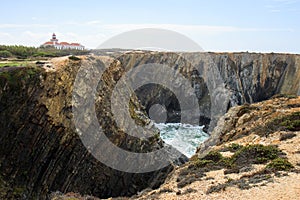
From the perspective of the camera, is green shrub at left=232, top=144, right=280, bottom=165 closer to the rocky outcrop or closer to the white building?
the rocky outcrop

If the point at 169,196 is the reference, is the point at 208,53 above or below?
above

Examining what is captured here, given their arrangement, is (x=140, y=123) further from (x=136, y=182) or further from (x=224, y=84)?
(x=224, y=84)

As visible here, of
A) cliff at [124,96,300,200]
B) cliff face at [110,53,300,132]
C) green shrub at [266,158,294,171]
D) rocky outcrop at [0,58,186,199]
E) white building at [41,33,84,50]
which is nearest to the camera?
cliff at [124,96,300,200]

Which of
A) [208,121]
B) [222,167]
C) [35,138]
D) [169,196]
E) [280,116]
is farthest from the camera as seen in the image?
[208,121]

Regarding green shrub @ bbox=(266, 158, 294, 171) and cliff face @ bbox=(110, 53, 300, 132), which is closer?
green shrub @ bbox=(266, 158, 294, 171)

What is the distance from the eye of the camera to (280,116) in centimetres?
1998

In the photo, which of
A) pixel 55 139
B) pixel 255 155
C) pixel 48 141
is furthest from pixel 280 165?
pixel 48 141

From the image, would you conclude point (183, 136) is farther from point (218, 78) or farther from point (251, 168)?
point (251, 168)

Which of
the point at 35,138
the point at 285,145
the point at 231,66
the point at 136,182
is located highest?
the point at 231,66

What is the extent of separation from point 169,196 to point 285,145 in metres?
7.62

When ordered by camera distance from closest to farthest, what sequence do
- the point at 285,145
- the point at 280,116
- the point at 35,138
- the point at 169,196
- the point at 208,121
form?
the point at 169,196, the point at 285,145, the point at 280,116, the point at 35,138, the point at 208,121

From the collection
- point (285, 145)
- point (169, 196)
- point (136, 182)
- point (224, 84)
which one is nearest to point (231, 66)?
point (224, 84)

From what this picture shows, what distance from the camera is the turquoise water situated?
3972 centimetres

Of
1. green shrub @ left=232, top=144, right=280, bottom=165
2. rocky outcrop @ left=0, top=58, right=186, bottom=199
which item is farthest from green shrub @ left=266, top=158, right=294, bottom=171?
rocky outcrop @ left=0, top=58, right=186, bottom=199
